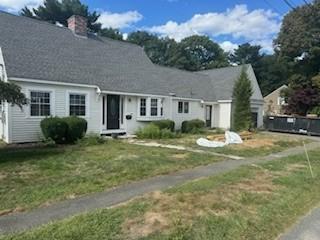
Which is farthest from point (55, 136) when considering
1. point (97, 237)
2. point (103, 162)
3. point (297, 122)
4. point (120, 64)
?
point (297, 122)

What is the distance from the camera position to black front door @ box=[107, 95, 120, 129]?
693 inches

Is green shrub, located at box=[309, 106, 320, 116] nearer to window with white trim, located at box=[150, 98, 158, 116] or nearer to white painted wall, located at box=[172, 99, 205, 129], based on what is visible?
white painted wall, located at box=[172, 99, 205, 129]

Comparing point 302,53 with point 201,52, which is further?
point 201,52

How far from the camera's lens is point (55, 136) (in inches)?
521

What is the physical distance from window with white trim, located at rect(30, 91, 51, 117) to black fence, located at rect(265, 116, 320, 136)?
20297mm

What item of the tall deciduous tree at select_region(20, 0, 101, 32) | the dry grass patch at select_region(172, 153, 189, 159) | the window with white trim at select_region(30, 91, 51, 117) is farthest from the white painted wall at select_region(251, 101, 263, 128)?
the tall deciduous tree at select_region(20, 0, 101, 32)

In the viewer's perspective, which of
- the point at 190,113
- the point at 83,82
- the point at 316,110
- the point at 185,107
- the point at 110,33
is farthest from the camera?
the point at 110,33

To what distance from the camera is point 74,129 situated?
45.3 feet

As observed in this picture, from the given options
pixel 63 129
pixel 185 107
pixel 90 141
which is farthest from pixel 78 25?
pixel 185 107

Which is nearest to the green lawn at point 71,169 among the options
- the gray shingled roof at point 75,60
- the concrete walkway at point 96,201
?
the concrete walkway at point 96,201

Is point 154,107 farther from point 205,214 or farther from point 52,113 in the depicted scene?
point 205,214

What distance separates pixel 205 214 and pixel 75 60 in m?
14.1

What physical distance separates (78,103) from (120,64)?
5459mm

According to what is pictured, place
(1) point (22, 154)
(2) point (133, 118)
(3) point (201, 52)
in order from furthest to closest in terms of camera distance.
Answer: (3) point (201, 52)
(2) point (133, 118)
(1) point (22, 154)
